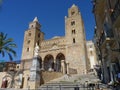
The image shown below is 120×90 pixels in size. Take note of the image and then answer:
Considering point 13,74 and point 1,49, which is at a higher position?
point 1,49

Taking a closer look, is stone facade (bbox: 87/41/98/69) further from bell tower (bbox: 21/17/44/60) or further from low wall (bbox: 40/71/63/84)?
low wall (bbox: 40/71/63/84)

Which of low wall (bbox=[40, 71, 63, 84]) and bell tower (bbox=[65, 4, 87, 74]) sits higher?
bell tower (bbox=[65, 4, 87, 74])

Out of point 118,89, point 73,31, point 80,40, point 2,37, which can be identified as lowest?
point 118,89

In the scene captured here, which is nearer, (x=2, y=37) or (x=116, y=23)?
(x=116, y=23)

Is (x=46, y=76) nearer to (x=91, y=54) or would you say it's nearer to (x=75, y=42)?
(x=75, y=42)

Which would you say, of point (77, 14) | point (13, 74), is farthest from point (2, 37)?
point (77, 14)

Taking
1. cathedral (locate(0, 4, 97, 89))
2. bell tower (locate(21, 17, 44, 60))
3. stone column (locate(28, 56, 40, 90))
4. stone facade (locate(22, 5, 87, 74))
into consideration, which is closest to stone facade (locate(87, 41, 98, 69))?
cathedral (locate(0, 4, 97, 89))

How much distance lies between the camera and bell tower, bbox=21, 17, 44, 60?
4597 cm

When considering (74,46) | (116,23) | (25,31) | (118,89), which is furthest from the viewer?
(25,31)

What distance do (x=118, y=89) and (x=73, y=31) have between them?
34207 millimetres

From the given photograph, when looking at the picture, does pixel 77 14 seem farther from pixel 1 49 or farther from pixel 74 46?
pixel 1 49

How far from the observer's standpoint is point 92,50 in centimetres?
5306

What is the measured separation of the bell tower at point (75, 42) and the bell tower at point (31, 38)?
1044cm

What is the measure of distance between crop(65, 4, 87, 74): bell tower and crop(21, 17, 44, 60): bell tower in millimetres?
10439
